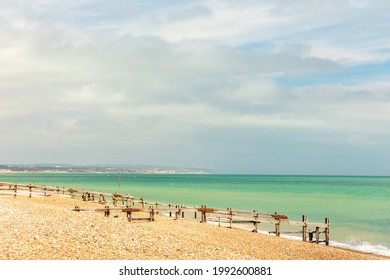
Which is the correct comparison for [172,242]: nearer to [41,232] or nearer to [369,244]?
[41,232]

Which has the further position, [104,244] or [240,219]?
[240,219]

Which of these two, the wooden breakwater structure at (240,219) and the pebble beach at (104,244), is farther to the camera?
the wooden breakwater structure at (240,219)

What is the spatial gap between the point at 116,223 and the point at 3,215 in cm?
579

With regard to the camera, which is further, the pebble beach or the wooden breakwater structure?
the wooden breakwater structure

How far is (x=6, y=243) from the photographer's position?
15773 millimetres

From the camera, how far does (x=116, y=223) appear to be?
22328mm

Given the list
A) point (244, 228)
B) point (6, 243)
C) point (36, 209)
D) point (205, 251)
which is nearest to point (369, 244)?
point (244, 228)

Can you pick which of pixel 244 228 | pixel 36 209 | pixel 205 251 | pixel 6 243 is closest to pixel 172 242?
pixel 205 251

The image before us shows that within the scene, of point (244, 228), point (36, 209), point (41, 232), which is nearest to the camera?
point (41, 232)

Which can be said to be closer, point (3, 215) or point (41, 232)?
point (41, 232)

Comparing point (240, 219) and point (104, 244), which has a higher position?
point (104, 244)
